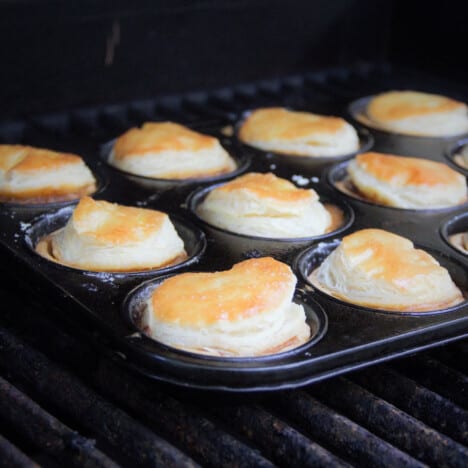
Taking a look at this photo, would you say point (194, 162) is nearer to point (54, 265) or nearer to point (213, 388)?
point (54, 265)

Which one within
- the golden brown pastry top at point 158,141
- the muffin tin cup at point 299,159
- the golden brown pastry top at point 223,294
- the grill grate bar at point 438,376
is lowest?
the grill grate bar at point 438,376

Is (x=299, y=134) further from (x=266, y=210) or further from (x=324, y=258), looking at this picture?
(x=324, y=258)

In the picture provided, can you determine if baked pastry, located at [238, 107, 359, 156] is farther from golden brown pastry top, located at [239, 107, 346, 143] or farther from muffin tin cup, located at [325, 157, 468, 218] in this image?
muffin tin cup, located at [325, 157, 468, 218]

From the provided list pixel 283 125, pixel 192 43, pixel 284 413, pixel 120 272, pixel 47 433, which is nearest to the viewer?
pixel 47 433

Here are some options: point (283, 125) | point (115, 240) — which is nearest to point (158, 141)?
point (283, 125)

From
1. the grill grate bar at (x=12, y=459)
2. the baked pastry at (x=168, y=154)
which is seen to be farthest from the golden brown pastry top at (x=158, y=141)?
the grill grate bar at (x=12, y=459)

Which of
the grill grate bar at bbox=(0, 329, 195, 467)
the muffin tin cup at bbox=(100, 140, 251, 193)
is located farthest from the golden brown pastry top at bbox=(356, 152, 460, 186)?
the grill grate bar at bbox=(0, 329, 195, 467)

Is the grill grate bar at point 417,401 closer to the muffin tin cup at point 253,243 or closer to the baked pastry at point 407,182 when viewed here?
the muffin tin cup at point 253,243
